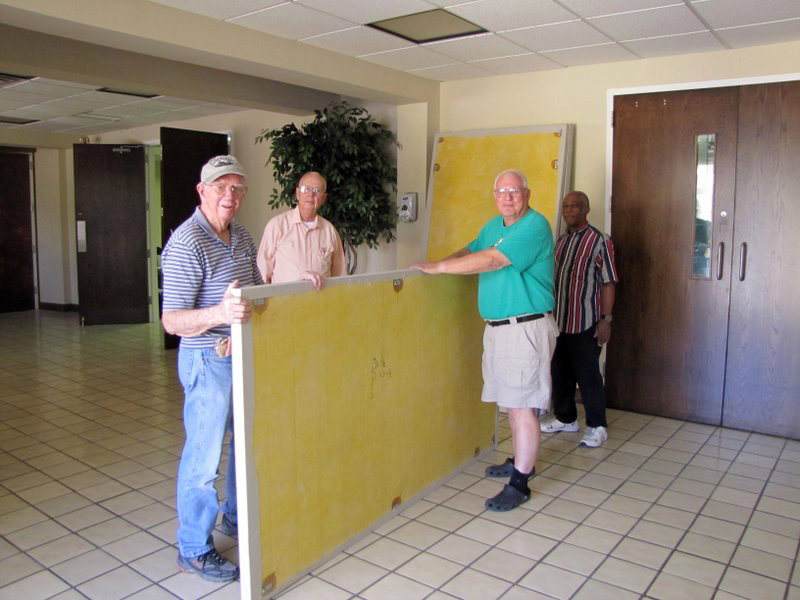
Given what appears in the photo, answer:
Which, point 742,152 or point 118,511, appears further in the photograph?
point 742,152

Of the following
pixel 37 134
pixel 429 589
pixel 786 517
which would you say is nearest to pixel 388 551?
pixel 429 589

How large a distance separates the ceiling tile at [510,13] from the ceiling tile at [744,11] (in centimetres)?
73

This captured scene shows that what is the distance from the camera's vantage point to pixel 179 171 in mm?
7176

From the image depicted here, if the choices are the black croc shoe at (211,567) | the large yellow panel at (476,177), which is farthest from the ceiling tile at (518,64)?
the black croc shoe at (211,567)

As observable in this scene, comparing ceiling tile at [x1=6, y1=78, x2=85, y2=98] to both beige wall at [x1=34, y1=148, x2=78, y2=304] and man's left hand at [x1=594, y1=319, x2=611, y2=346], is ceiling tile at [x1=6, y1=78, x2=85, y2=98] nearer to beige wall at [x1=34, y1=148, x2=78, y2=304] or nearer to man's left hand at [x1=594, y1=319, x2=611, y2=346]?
beige wall at [x1=34, y1=148, x2=78, y2=304]

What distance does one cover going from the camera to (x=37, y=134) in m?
9.27

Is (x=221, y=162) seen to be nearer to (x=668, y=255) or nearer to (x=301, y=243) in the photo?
(x=301, y=243)

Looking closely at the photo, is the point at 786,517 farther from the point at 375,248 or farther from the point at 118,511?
the point at 375,248

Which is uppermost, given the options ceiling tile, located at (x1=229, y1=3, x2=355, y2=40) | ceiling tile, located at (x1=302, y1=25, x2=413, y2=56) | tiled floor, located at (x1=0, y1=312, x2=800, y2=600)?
ceiling tile, located at (x1=302, y1=25, x2=413, y2=56)

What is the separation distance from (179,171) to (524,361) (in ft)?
17.0

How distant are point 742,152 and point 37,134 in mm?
8758

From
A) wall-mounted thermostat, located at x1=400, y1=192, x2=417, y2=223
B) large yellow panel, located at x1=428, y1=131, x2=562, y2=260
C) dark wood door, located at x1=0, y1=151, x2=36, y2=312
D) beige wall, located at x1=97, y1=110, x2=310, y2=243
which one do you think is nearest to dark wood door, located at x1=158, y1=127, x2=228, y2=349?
beige wall, located at x1=97, y1=110, x2=310, y2=243

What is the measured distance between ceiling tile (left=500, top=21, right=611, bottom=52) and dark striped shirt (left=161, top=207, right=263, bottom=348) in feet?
8.18

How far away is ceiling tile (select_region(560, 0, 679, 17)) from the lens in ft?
11.8
